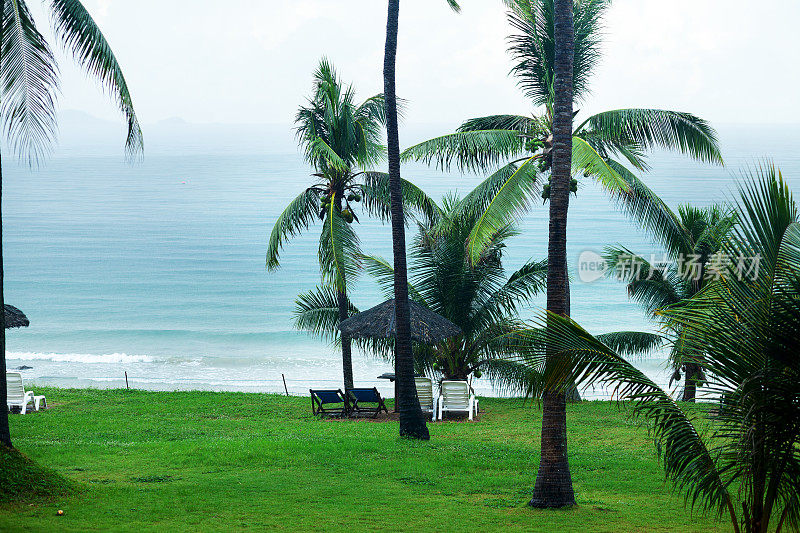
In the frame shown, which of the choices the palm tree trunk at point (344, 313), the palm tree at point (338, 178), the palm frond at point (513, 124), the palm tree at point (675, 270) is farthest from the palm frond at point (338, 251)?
the palm tree at point (675, 270)

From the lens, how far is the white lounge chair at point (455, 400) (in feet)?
50.9

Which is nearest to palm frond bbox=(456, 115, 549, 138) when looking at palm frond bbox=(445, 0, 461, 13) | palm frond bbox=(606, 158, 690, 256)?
palm frond bbox=(606, 158, 690, 256)

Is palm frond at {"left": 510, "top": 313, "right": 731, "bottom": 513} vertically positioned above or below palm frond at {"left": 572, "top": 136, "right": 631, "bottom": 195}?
below

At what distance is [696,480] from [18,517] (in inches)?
236

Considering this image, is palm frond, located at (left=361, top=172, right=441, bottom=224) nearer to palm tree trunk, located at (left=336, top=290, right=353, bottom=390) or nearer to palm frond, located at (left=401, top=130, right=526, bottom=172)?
palm frond, located at (left=401, top=130, right=526, bottom=172)

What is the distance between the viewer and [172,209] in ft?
353

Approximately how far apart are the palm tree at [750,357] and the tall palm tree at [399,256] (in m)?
6.49

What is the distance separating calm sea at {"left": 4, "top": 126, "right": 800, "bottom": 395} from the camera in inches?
1537

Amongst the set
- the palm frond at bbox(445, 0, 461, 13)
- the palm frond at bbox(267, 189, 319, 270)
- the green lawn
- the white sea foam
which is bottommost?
the green lawn

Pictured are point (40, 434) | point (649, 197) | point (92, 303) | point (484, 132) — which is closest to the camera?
point (40, 434)

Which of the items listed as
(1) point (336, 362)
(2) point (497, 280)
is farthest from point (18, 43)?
(1) point (336, 362)

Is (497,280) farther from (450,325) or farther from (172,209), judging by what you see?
(172,209)

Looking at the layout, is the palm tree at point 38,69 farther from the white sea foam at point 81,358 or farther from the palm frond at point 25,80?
the white sea foam at point 81,358

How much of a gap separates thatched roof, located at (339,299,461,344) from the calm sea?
573 centimetres
